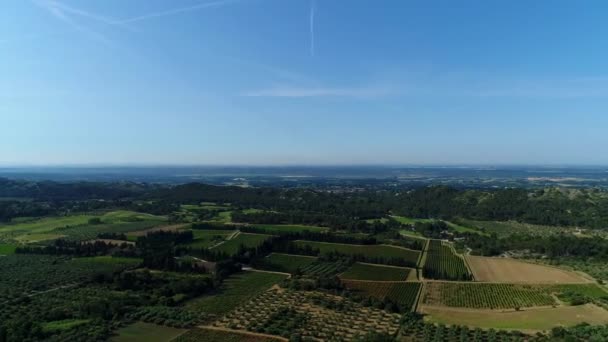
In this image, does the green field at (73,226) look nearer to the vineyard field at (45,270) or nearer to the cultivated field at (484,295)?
the vineyard field at (45,270)

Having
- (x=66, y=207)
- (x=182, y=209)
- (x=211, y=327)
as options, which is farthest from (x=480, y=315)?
(x=66, y=207)

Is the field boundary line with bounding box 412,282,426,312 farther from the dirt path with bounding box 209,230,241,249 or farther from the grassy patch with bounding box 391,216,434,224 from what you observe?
the grassy patch with bounding box 391,216,434,224

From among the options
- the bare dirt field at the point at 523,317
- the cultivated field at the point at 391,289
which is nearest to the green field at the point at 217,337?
the cultivated field at the point at 391,289

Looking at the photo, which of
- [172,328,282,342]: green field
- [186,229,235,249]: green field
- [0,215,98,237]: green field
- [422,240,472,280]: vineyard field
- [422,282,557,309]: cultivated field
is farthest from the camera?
[0,215,98,237]: green field

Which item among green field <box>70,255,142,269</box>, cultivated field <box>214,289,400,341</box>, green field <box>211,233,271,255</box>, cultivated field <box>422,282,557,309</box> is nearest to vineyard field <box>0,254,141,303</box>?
green field <box>70,255,142,269</box>

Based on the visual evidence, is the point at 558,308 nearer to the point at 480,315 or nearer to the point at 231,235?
the point at 480,315

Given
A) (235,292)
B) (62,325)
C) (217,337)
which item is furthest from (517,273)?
(62,325)

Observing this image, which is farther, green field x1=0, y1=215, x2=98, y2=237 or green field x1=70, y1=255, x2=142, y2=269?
green field x1=0, y1=215, x2=98, y2=237
